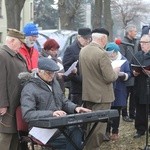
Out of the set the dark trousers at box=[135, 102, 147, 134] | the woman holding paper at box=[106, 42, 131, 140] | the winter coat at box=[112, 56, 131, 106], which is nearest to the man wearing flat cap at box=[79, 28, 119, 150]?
the woman holding paper at box=[106, 42, 131, 140]

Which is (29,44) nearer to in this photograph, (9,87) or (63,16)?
(9,87)

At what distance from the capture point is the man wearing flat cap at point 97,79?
5.70 meters

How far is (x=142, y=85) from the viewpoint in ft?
23.1

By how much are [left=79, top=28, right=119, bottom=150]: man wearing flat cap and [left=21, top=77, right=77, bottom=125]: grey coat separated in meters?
0.94

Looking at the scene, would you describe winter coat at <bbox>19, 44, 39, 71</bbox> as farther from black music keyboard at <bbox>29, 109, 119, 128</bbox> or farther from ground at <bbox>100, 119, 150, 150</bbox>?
ground at <bbox>100, 119, 150, 150</bbox>

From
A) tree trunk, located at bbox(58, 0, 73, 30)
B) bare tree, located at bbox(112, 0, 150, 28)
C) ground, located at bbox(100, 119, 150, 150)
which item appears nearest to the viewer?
ground, located at bbox(100, 119, 150, 150)

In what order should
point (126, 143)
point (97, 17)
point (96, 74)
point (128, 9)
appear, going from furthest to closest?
point (128, 9)
point (97, 17)
point (126, 143)
point (96, 74)

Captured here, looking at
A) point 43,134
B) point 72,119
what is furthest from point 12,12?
point 72,119

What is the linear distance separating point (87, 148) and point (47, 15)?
49.1m

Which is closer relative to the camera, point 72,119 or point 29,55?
point 72,119

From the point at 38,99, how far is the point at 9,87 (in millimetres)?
508

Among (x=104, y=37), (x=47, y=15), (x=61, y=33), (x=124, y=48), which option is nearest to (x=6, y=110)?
(x=104, y=37)

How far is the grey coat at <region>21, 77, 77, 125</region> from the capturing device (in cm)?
451

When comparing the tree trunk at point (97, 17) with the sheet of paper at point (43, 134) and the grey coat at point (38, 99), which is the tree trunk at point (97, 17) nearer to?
the grey coat at point (38, 99)
